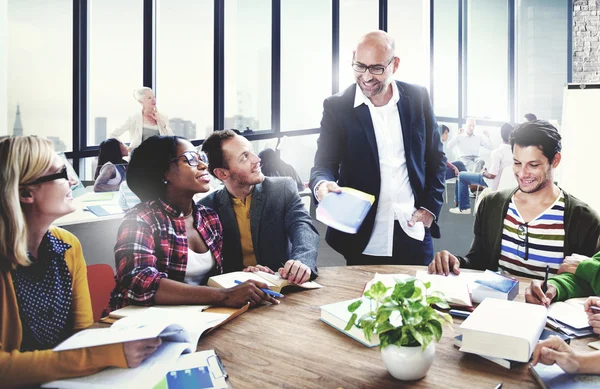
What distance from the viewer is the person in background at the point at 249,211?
2.08 meters

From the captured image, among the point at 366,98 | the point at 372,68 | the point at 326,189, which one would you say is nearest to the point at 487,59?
the point at 366,98

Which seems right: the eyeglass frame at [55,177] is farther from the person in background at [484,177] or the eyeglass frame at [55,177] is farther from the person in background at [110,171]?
the person in background at [484,177]

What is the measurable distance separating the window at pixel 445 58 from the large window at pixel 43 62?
703 centimetres

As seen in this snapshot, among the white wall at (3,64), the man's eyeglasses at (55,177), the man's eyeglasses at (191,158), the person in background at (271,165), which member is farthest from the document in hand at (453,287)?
the white wall at (3,64)

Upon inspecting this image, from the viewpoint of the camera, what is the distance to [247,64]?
665 cm

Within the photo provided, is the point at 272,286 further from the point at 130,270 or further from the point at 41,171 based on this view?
the point at 41,171

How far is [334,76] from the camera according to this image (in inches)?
300

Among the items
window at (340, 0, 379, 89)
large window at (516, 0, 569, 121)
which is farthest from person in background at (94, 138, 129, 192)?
large window at (516, 0, 569, 121)

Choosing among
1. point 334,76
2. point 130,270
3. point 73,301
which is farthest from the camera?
point 334,76

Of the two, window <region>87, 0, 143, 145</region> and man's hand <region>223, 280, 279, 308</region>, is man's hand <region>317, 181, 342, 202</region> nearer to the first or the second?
man's hand <region>223, 280, 279, 308</region>

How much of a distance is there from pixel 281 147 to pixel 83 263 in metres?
5.16

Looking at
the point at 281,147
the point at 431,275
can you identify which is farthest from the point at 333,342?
the point at 281,147

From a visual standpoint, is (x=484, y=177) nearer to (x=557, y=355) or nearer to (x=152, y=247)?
(x=152, y=247)

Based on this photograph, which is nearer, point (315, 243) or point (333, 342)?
point (333, 342)
